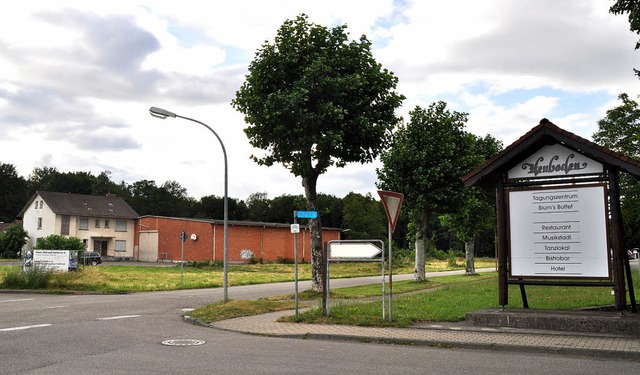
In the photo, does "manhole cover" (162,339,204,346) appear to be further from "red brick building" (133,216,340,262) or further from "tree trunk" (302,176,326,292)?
"red brick building" (133,216,340,262)

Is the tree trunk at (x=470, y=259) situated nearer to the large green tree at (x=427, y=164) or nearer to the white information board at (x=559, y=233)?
the large green tree at (x=427, y=164)

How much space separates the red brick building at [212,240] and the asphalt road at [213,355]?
46.1 metres

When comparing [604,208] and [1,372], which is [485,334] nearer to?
[604,208]

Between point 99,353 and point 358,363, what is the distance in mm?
4235

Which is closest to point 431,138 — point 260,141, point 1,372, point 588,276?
point 260,141

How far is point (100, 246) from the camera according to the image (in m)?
73.4

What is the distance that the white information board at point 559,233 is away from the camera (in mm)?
11734

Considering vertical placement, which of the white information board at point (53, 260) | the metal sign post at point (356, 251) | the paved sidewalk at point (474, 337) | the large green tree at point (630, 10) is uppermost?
the large green tree at point (630, 10)

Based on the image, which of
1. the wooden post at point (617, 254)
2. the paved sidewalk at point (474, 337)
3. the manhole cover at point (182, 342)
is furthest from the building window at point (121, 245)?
the wooden post at point (617, 254)

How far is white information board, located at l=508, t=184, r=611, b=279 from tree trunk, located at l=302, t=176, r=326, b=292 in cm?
842

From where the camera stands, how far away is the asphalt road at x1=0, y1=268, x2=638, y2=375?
7723mm

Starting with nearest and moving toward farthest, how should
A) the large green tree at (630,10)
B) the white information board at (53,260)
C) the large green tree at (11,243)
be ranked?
the large green tree at (630,10) → the white information board at (53,260) → the large green tree at (11,243)

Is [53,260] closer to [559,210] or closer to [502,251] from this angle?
[502,251]

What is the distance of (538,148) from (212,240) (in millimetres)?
51647
